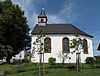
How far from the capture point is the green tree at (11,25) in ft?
70.4

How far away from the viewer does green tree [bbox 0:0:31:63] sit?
21469mm

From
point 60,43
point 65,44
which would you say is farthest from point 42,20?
point 65,44

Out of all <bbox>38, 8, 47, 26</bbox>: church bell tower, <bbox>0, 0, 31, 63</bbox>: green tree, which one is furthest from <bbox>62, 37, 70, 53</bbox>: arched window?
<bbox>0, 0, 31, 63</bbox>: green tree

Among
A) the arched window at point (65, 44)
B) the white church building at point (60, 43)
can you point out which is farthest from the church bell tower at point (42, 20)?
the arched window at point (65, 44)

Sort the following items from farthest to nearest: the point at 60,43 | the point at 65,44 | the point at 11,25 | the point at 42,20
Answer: the point at 42,20
the point at 65,44
the point at 60,43
the point at 11,25

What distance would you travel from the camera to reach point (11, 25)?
22.9m

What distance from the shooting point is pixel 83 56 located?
24.7 metres

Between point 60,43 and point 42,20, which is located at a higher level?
point 42,20

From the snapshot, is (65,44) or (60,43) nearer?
(60,43)

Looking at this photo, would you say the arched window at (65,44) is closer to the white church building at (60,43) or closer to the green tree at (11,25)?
the white church building at (60,43)

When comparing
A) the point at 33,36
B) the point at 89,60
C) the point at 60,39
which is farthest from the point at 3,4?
the point at 89,60

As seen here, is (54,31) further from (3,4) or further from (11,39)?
(3,4)

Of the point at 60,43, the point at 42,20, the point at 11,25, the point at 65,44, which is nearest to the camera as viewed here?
the point at 11,25

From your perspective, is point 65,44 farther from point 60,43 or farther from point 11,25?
point 11,25
